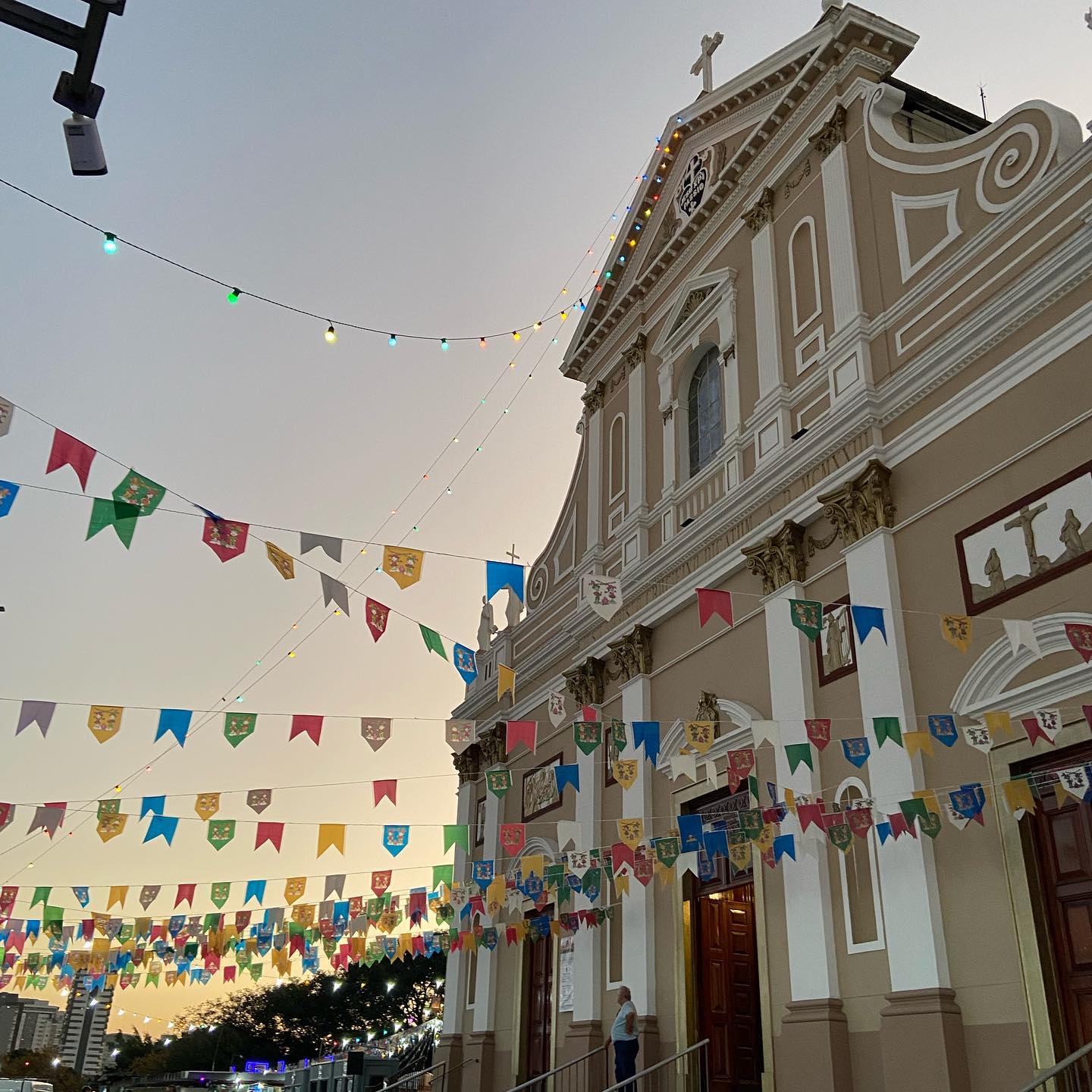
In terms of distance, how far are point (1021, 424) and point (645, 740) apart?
463cm

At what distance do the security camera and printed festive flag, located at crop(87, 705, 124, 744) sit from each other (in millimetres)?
5920

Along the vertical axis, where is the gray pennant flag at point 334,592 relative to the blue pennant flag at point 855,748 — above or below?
above

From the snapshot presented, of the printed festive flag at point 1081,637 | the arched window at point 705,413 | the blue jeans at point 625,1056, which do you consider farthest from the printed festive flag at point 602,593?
the blue jeans at point 625,1056

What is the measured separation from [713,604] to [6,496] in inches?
238

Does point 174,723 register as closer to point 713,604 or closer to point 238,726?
point 238,726

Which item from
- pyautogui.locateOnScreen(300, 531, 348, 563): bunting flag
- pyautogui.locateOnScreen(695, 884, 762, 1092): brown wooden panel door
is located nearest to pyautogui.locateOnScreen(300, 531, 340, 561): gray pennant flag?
pyautogui.locateOnScreen(300, 531, 348, 563): bunting flag

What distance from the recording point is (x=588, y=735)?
37.3 ft

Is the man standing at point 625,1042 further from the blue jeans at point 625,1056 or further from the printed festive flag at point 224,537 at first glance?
the printed festive flag at point 224,537

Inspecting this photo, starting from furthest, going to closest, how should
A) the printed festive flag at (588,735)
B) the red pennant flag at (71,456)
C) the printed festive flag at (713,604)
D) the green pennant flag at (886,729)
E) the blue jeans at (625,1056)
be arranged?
the printed festive flag at (588,735)
the blue jeans at (625,1056)
the printed festive flag at (713,604)
the green pennant flag at (886,729)
the red pennant flag at (71,456)

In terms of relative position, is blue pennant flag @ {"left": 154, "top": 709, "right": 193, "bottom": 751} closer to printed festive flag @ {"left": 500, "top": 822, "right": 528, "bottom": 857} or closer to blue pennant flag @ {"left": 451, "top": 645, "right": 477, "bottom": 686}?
blue pennant flag @ {"left": 451, "top": 645, "right": 477, "bottom": 686}

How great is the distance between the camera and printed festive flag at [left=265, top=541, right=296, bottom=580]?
8.49 m

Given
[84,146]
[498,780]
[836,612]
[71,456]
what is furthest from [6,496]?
[836,612]

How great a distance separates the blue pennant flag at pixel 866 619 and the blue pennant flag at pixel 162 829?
805 centimetres

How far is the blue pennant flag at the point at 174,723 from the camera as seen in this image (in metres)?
9.16
